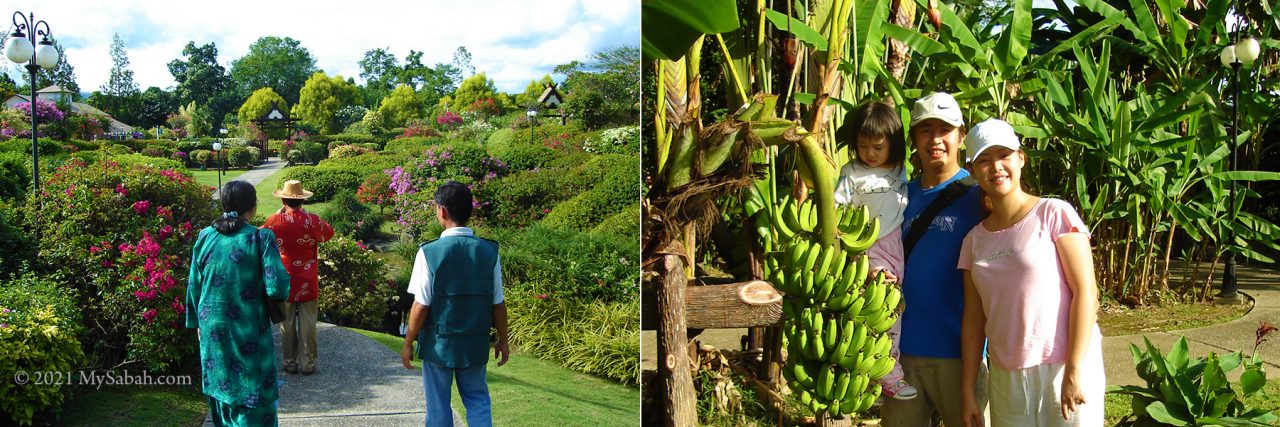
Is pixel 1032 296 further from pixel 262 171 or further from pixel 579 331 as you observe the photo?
pixel 262 171

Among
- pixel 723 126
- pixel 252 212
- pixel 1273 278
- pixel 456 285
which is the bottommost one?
pixel 1273 278

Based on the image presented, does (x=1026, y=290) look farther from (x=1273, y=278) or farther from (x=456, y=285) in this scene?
(x=1273, y=278)

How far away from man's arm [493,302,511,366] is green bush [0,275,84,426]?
1.50 meters

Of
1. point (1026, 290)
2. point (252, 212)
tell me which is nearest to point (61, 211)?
point (252, 212)

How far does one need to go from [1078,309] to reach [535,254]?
2.04 meters

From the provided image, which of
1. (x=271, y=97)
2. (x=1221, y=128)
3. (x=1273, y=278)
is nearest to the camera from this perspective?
(x=271, y=97)

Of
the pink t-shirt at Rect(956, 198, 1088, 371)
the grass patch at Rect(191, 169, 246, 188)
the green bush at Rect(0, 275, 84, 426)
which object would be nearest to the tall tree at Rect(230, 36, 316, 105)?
the grass patch at Rect(191, 169, 246, 188)

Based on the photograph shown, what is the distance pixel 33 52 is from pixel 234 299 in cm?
117

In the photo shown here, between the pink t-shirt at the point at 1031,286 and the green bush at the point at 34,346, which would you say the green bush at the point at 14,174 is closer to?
the green bush at the point at 34,346

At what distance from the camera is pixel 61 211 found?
316 centimetres

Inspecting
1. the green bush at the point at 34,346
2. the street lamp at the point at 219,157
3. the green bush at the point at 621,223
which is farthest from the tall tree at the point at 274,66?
the green bush at the point at 621,223

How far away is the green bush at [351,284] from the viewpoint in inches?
126

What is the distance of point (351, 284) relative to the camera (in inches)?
127

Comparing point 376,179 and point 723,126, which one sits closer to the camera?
point 723,126
